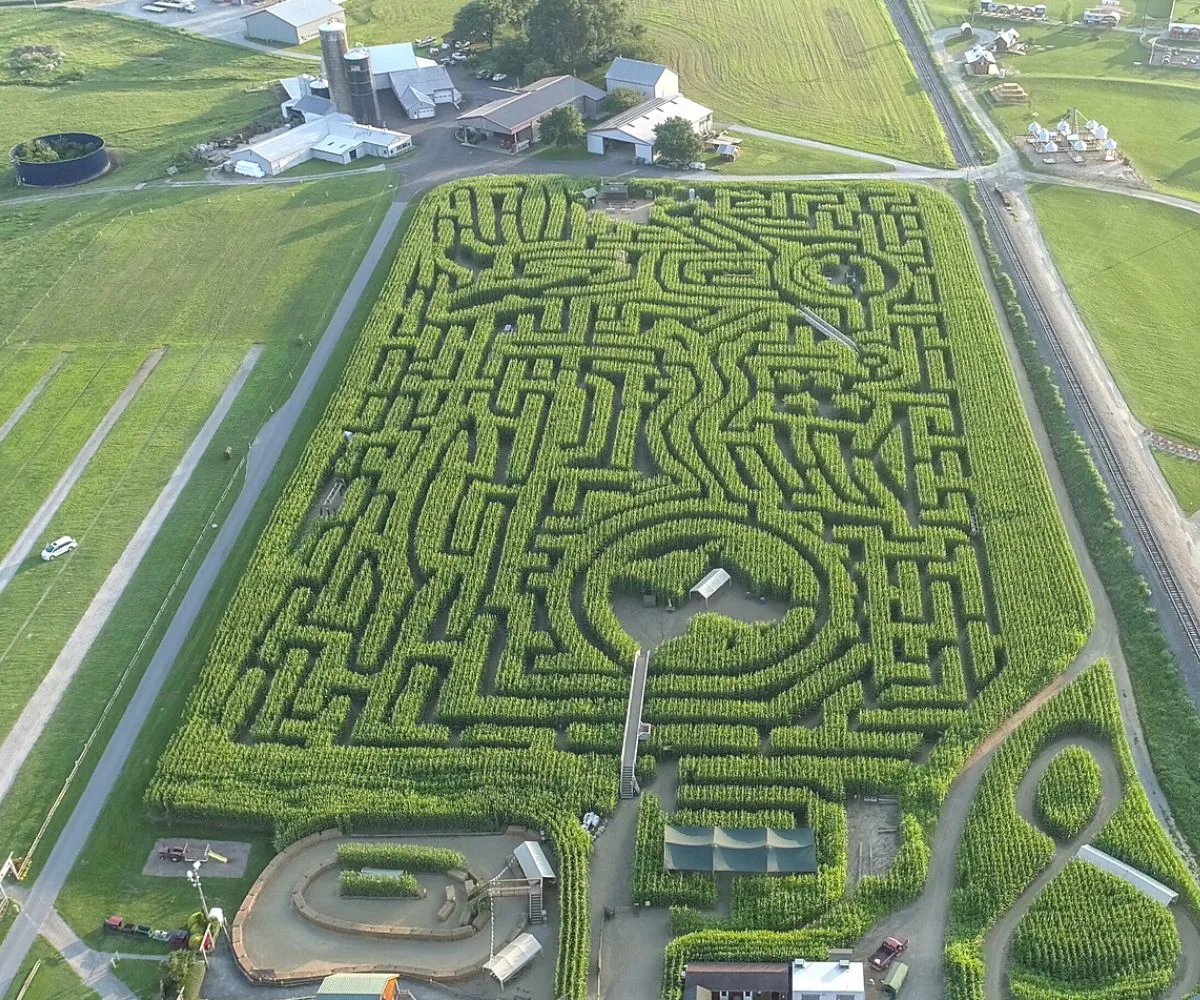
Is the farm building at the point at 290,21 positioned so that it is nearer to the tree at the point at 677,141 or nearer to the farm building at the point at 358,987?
the tree at the point at 677,141

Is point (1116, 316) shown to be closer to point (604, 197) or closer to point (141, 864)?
point (604, 197)

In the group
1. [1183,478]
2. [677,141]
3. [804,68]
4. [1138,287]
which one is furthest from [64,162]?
[1183,478]

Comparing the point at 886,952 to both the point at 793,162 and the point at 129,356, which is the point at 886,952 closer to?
the point at 129,356

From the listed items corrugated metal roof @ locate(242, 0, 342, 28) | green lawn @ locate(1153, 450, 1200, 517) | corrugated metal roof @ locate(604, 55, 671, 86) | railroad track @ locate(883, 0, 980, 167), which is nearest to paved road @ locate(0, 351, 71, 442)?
corrugated metal roof @ locate(604, 55, 671, 86)

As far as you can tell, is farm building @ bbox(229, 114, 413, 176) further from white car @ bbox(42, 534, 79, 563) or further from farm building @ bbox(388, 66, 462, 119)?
white car @ bbox(42, 534, 79, 563)

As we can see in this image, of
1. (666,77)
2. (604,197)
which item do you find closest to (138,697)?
(604,197)
